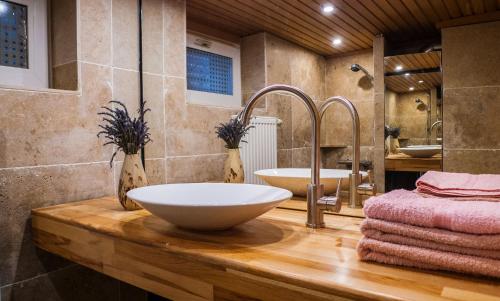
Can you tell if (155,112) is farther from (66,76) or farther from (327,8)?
(327,8)

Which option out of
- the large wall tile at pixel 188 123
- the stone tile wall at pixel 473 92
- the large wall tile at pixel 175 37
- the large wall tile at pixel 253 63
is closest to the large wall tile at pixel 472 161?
the stone tile wall at pixel 473 92

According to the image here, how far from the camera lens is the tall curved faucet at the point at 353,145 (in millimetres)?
1096

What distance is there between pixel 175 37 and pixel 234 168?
0.75m

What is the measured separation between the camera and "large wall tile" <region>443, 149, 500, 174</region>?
2.88 feet

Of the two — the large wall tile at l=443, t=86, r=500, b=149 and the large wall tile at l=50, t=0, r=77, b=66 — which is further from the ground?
the large wall tile at l=50, t=0, r=77, b=66

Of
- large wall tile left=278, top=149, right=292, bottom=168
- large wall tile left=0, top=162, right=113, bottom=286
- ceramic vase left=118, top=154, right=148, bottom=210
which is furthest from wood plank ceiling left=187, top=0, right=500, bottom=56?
large wall tile left=0, top=162, right=113, bottom=286

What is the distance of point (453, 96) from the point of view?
0.85 metres

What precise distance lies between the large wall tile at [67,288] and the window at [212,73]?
94 centimetres

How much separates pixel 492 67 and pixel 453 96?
0.10 meters

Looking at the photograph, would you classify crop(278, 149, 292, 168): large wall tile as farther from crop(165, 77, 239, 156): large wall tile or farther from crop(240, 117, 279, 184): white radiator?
crop(165, 77, 239, 156): large wall tile

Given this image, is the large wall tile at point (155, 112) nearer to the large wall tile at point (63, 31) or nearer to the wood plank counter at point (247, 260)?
the large wall tile at point (63, 31)

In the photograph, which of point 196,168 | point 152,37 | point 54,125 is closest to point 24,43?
point 54,125

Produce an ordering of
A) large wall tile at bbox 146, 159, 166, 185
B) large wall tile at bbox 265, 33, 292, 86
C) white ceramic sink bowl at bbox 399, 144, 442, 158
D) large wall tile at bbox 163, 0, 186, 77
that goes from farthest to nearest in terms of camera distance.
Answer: large wall tile at bbox 146, 159, 166, 185 → large wall tile at bbox 163, 0, 186, 77 → large wall tile at bbox 265, 33, 292, 86 → white ceramic sink bowl at bbox 399, 144, 442, 158

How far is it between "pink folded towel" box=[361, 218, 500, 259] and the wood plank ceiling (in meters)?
0.53
